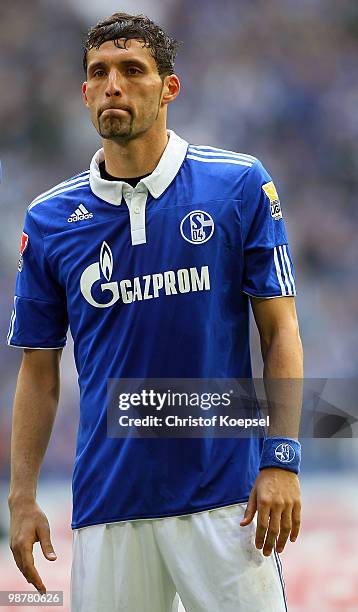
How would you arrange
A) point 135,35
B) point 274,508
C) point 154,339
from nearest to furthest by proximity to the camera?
point 274,508 < point 154,339 < point 135,35

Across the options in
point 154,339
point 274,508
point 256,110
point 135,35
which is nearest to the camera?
point 274,508

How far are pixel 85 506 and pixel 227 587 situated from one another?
12.5 inches

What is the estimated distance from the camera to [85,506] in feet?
6.91

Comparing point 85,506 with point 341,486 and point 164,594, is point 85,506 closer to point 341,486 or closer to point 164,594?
point 164,594

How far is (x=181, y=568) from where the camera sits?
2010 millimetres

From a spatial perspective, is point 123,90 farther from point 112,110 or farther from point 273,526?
point 273,526

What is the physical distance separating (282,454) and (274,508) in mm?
100

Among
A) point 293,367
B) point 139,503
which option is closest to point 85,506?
point 139,503

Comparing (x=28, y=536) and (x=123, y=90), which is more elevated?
(x=123, y=90)

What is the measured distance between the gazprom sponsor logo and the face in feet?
0.78

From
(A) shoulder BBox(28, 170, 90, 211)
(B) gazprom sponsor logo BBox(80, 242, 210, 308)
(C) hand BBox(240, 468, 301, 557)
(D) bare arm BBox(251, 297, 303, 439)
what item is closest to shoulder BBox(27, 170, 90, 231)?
(A) shoulder BBox(28, 170, 90, 211)

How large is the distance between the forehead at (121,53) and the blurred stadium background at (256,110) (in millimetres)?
3959

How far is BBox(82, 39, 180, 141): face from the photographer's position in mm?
2115

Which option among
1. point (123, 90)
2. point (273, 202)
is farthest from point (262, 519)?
point (123, 90)
